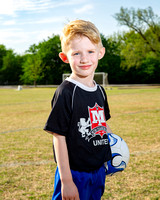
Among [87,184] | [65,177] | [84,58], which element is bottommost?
[87,184]

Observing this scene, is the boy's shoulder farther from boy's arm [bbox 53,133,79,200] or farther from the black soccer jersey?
boy's arm [bbox 53,133,79,200]

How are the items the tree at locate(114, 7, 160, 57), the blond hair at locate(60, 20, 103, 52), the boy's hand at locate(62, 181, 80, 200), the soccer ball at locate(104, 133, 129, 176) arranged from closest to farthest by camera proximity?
1. the boy's hand at locate(62, 181, 80, 200)
2. the blond hair at locate(60, 20, 103, 52)
3. the soccer ball at locate(104, 133, 129, 176)
4. the tree at locate(114, 7, 160, 57)

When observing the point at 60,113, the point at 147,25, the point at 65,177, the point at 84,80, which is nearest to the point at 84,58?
the point at 84,80

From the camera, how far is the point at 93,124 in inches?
72.4

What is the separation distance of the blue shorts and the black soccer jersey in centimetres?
5

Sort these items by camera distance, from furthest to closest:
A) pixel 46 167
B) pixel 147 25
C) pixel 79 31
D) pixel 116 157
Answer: pixel 147 25
pixel 46 167
pixel 116 157
pixel 79 31

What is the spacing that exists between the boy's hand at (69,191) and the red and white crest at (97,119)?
403 millimetres

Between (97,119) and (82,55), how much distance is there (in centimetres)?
47

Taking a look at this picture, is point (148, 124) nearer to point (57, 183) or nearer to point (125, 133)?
point (125, 133)

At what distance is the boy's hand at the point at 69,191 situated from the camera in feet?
5.49

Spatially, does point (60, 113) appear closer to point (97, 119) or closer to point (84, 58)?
point (97, 119)

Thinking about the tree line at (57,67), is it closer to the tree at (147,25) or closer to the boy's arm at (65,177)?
the tree at (147,25)

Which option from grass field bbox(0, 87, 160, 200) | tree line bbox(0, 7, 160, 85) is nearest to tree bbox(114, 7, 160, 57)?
tree line bbox(0, 7, 160, 85)

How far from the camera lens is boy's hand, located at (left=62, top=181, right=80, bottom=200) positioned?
1.67 meters
